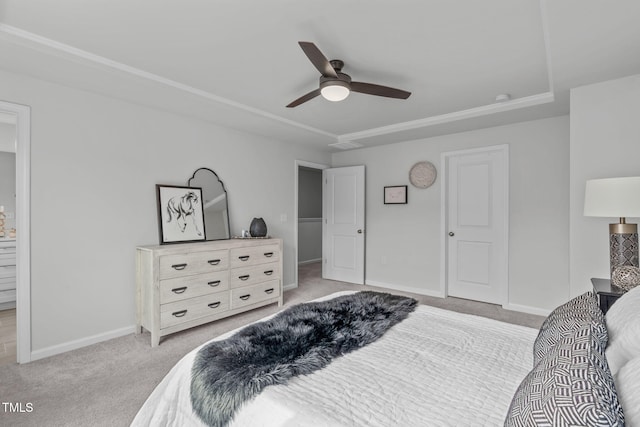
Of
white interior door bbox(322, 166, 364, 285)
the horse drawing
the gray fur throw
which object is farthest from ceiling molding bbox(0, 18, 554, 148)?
the gray fur throw

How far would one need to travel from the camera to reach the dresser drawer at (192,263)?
2.96 m

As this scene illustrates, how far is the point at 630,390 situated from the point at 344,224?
468 centimetres

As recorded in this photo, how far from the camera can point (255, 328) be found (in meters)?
1.63

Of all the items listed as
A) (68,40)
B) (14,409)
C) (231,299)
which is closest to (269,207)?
(231,299)

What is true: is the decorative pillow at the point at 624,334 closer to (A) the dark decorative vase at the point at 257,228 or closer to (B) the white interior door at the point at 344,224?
(A) the dark decorative vase at the point at 257,228

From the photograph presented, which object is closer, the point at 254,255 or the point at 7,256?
the point at 254,255

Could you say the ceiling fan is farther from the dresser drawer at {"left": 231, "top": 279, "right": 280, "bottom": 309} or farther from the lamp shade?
the dresser drawer at {"left": 231, "top": 279, "right": 280, "bottom": 309}

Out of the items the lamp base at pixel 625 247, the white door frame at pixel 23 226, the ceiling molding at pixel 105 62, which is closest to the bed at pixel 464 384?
the lamp base at pixel 625 247

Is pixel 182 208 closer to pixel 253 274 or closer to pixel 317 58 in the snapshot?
pixel 253 274

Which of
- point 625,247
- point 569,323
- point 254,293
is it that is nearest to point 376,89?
point 569,323

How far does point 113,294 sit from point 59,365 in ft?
2.32

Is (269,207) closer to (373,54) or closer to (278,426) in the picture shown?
(373,54)

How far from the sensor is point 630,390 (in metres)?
0.77

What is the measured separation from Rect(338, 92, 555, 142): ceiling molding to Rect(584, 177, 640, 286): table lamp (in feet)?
4.09
